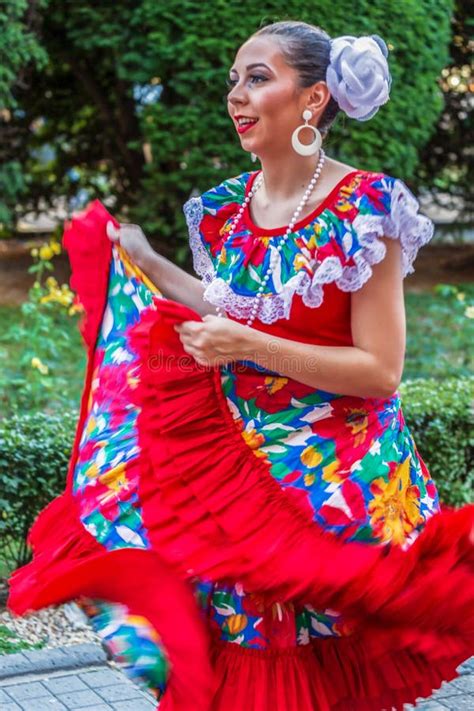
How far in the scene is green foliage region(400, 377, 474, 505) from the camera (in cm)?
513

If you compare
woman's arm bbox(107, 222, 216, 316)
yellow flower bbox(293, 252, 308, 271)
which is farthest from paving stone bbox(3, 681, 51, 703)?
yellow flower bbox(293, 252, 308, 271)

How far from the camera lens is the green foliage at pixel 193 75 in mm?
8250

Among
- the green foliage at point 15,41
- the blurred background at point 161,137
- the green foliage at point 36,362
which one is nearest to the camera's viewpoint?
the green foliage at point 36,362

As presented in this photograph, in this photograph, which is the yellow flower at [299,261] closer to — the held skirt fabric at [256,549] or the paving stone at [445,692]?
the held skirt fabric at [256,549]

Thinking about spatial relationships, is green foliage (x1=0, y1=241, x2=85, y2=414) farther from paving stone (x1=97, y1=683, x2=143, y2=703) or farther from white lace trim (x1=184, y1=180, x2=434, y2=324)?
white lace trim (x1=184, y1=180, x2=434, y2=324)

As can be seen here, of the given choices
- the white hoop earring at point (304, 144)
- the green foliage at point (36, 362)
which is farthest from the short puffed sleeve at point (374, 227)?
the green foliage at point (36, 362)

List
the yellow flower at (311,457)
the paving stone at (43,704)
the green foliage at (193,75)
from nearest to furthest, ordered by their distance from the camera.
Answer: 1. the yellow flower at (311,457)
2. the paving stone at (43,704)
3. the green foliage at (193,75)

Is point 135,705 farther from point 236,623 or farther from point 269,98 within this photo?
point 269,98

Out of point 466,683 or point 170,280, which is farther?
point 466,683

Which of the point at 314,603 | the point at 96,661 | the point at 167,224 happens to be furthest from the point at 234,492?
the point at 167,224

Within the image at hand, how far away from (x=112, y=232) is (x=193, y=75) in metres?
5.73

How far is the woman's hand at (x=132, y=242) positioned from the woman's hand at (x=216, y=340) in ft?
1.43

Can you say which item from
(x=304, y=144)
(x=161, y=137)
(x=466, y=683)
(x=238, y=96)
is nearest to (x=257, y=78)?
(x=238, y=96)

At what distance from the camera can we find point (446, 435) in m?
5.16
